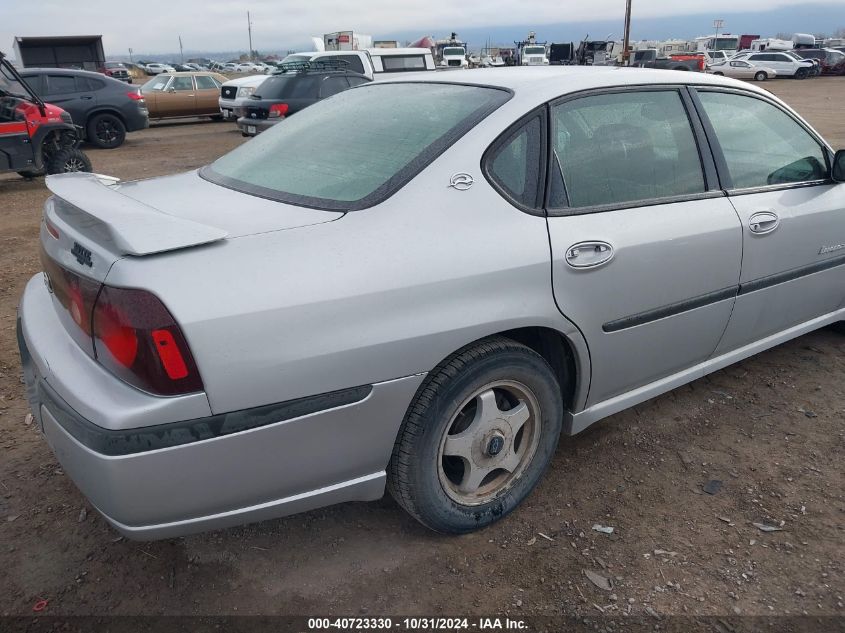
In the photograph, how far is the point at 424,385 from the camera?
2.10 metres

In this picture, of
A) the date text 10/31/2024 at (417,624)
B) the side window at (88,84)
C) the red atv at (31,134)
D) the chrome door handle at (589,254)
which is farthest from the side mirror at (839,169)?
the side window at (88,84)

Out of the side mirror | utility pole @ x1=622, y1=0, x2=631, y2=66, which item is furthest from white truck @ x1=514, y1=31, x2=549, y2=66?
the side mirror

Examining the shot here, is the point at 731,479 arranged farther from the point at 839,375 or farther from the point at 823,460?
the point at 839,375

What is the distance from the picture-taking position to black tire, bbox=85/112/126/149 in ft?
41.8

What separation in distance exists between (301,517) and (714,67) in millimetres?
39015

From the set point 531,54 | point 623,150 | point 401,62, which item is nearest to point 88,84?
point 401,62

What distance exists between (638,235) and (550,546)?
3.91ft

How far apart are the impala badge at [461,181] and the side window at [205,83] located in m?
17.4

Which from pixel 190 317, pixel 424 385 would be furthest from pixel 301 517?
pixel 190 317

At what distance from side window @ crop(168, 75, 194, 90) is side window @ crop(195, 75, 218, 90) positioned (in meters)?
0.18

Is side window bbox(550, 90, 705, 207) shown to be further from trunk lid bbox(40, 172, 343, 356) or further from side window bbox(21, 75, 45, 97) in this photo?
side window bbox(21, 75, 45, 97)

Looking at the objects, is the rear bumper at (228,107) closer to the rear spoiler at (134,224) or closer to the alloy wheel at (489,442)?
the rear spoiler at (134,224)

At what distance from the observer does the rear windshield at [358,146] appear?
7.27 ft

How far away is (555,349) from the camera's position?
247 centimetres
